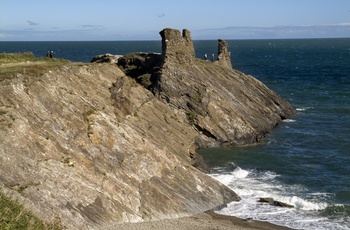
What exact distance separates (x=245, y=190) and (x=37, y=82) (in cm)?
1868

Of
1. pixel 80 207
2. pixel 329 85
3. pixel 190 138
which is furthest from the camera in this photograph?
pixel 329 85

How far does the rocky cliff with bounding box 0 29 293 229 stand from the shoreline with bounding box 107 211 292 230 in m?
0.74

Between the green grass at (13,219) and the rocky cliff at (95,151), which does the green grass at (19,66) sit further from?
the green grass at (13,219)

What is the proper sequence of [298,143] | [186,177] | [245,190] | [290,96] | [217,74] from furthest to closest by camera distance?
[290,96], [217,74], [298,143], [245,190], [186,177]

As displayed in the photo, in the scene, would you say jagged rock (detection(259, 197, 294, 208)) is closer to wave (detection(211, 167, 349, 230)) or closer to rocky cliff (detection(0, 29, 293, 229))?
wave (detection(211, 167, 349, 230))

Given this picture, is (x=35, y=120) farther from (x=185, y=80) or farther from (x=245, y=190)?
(x=185, y=80)

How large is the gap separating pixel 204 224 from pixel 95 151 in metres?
9.43

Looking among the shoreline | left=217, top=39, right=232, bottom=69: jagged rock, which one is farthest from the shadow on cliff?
the shoreline

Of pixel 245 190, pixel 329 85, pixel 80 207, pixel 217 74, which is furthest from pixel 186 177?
pixel 329 85

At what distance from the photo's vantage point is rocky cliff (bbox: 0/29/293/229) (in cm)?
3006

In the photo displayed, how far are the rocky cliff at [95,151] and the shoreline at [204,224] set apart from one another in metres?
0.74

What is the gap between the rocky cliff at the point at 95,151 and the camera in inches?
1184

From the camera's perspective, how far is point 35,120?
112ft

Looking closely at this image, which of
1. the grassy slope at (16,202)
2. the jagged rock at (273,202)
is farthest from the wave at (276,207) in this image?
the grassy slope at (16,202)
